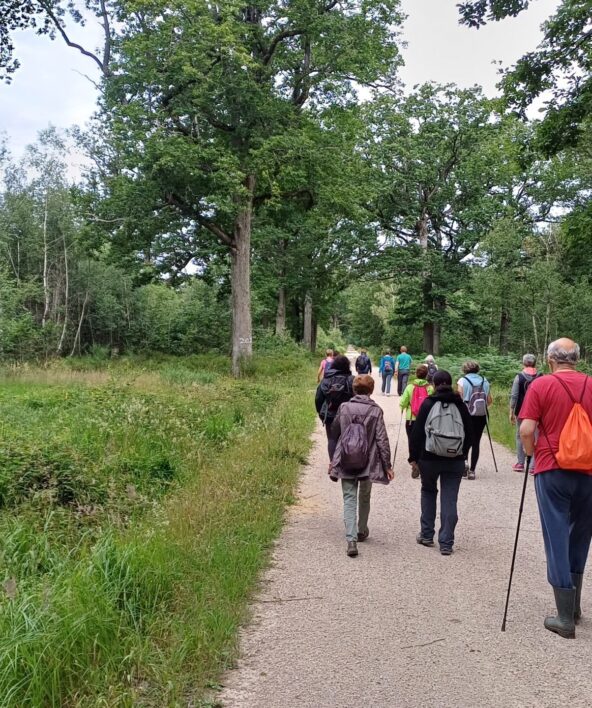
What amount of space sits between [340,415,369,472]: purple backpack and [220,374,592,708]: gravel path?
87 cm

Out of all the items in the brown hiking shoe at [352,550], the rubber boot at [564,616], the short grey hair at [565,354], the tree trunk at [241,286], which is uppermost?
the tree trunk at [241,286]

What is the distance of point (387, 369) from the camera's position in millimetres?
22469

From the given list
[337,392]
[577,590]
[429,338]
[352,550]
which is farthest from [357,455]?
[429,338]

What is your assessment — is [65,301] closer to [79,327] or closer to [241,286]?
[79,327]

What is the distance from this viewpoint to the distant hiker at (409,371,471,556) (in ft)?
19.7

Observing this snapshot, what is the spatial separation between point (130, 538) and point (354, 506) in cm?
226

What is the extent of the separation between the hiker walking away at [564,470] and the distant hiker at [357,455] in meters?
1.89

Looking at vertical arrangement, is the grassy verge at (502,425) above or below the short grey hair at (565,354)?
below

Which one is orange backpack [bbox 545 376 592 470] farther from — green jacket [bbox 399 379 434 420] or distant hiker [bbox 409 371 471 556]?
green jacket [bbox 399 379 434 420]

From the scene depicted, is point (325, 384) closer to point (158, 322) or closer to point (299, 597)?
point (299, 597)

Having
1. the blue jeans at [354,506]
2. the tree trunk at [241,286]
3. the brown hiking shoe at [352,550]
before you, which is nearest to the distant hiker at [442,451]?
the blue jeans at [354,506]

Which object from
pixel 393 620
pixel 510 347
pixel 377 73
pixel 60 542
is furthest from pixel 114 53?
pixel 510 347

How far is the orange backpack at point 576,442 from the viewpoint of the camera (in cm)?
419

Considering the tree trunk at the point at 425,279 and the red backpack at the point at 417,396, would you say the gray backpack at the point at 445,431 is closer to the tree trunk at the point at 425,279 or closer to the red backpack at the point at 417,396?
the red backpack at the point at 417,396
